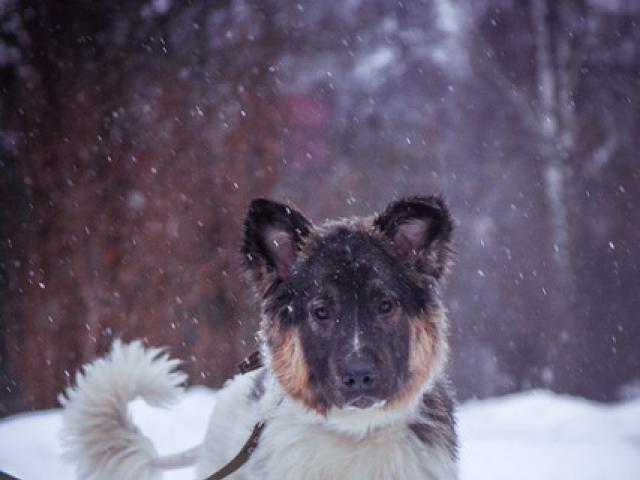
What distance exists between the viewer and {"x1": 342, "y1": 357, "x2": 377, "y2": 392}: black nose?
11.4 feet

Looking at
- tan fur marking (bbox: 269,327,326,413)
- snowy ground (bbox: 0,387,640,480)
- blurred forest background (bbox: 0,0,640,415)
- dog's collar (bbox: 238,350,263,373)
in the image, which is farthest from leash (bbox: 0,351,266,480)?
blurred forest background (bbox: 0,0,640,415)

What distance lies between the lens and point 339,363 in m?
3.55

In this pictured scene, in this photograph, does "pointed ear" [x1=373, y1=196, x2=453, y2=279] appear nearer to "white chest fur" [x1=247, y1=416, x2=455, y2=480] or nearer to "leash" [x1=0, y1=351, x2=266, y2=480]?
"white chest fur" [x1=247, y1=416, x2=455, y2=480]

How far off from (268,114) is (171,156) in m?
2.12

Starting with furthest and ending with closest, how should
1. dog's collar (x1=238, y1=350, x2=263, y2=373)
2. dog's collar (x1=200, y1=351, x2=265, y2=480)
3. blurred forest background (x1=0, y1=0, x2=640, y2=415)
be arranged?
1. blurred forest background (x1=0, y1=0, x2=640, y2=415)
2. dog's collar (x1=238, y1=350, x2=263, y2=373)
3. dog's collar (x1=200, y1=351, x2=265, y2=480)

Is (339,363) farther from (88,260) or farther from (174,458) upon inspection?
(88,260)

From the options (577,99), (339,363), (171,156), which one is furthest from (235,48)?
(339,363)

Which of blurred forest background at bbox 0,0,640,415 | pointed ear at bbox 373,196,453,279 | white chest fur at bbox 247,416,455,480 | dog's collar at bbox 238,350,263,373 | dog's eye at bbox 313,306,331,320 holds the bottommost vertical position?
white chest fur at bbox 247,416,455,480

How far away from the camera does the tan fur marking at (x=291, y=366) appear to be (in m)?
3.75

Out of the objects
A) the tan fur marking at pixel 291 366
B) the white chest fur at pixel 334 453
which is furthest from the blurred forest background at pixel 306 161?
the white chest fur at pixel 334 453

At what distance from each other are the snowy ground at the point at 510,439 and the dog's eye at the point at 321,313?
2.79 m

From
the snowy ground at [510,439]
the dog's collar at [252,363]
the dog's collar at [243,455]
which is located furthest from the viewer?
the snowy ground at [510,439]

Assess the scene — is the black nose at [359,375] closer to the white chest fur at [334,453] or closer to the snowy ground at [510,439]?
the white chest fur at [334,453]

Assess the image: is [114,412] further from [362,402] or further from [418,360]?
[418,360]
